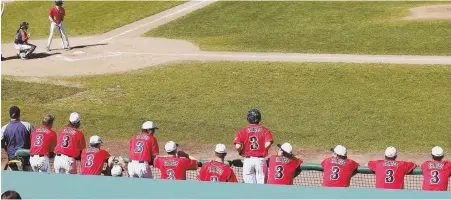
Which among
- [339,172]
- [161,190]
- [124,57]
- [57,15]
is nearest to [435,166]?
[339,172]

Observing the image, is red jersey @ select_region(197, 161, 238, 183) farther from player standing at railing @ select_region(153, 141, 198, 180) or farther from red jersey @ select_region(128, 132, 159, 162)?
red jersey @ select_region(128, 132, 159, 162)

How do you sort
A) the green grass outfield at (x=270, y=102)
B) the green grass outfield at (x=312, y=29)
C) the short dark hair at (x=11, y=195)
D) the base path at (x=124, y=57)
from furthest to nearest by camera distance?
the green grass outfield at (x=312, y=29)
the base path at (x=124, y=57)
the green grass outfield at (x=270, y=102)
the short dark hair at (x=11, y=195)

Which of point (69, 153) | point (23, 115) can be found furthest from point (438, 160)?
point (23, 115)

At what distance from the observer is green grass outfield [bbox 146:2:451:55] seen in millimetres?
28375

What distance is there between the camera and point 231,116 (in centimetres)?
2105

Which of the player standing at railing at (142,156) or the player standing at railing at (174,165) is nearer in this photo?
the player standing at railing at (174,165)

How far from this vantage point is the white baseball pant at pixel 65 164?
575 inches

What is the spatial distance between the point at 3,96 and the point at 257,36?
11036mm

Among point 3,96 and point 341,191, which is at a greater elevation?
point 3,96

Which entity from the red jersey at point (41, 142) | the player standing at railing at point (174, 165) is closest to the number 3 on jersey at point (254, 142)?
the player standing at railing at point (174, 165)

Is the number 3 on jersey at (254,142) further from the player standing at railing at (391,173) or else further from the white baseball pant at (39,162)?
the white baseball pant at (39,162)

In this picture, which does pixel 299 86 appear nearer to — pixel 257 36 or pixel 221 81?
pixel 221 81

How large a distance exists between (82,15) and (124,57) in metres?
9.07

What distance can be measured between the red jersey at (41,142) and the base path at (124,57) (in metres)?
10.8
